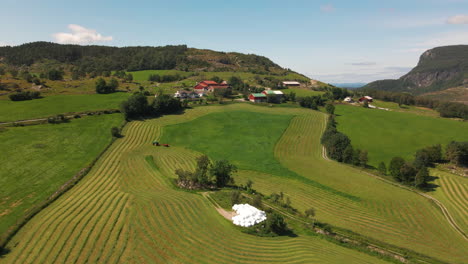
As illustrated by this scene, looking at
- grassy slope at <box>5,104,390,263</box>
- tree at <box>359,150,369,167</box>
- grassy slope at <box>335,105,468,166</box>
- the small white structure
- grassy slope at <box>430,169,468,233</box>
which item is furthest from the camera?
grassy slope at <box>335,105,468,166</box>

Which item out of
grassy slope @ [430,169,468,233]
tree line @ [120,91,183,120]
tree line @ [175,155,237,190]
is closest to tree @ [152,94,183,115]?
tree line @ [120,91,183,120]

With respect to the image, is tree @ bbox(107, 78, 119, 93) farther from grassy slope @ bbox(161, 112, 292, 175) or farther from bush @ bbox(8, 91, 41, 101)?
grassy slope @ bbox(161, 112, 292, 175)

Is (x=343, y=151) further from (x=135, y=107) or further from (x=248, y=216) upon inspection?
(x=135, y=107)

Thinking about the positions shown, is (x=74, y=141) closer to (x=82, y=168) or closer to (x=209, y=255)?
(x=82, y=168)

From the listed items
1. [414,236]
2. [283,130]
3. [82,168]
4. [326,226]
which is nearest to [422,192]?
[414,236]

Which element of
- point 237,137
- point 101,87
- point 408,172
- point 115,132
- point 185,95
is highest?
point 101,87

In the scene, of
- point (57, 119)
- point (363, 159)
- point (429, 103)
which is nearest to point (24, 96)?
point (57, 119)
